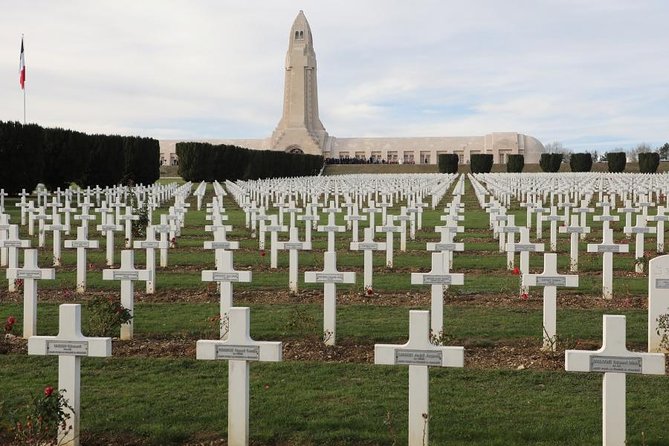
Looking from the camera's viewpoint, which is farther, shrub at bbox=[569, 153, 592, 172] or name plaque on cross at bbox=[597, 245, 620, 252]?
shrub at bbox=[569, 153, 592, 172]

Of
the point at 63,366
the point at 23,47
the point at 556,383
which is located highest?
the point at 23,47

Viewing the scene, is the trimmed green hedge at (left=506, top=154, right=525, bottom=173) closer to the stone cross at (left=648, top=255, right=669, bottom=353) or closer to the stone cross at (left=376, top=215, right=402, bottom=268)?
the stone cross at (left=376, top=215, right=402, bottom=268)

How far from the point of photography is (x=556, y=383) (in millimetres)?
5285

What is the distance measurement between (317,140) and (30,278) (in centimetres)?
7271

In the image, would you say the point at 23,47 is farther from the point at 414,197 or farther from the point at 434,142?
the point at 434,142

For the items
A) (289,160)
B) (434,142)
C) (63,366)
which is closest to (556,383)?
(63,366)

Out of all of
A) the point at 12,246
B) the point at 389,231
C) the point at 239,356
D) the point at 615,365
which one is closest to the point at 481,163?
the point at 389,231

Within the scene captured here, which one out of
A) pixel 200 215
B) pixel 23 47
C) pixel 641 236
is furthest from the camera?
pixel 23 47

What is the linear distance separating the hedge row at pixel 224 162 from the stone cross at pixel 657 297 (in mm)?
32341

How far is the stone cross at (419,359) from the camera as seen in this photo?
3.79 m

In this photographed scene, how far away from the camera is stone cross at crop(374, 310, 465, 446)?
3.79m

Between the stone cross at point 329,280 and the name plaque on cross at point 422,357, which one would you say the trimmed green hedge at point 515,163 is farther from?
the name plaque on cross at point 422,357

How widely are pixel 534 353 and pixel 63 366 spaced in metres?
3.56

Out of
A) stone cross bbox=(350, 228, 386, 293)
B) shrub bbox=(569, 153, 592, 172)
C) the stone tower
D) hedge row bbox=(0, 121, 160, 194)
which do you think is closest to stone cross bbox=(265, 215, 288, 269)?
stone cross bbox=(350, 228, 386, 293)
